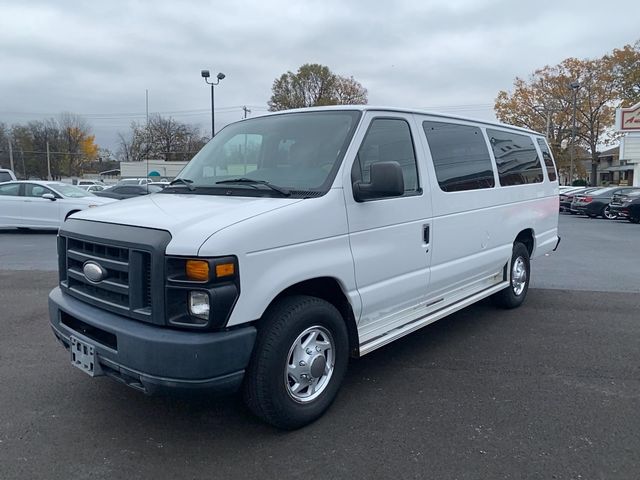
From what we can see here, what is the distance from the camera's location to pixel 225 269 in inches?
113

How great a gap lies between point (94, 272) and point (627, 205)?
22014 mm

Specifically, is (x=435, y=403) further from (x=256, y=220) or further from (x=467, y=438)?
(x=256, y=220)

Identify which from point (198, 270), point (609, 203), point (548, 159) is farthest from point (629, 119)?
point (198, 270)

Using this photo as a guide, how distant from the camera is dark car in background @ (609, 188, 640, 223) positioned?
802 inches

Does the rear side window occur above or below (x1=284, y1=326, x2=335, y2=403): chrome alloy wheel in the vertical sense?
above

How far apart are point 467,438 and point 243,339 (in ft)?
5.20

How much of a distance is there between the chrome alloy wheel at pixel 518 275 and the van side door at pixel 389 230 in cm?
226

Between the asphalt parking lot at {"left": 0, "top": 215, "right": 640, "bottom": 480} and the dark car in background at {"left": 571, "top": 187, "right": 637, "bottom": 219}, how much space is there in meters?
19.6

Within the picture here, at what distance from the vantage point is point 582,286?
7.85 meters

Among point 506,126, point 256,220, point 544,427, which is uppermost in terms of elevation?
point 506,126

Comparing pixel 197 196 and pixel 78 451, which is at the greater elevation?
pixel 197 196

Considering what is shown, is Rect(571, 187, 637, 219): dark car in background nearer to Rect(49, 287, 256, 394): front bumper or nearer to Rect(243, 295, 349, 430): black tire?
Rect(243, 295, 349, 430): black tire

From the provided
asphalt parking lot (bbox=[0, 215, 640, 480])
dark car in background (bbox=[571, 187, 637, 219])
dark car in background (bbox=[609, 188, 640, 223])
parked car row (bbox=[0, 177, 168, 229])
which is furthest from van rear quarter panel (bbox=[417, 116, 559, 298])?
dark car in background (bbox=[571, 187, 637, 219])

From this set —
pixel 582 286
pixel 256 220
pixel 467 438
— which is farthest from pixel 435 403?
pixel 582 286
